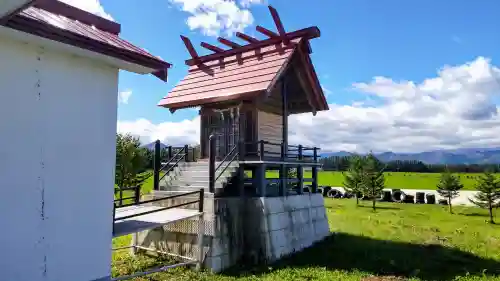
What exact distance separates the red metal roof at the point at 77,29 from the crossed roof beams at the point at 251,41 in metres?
7.43

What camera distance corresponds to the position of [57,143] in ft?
22.3

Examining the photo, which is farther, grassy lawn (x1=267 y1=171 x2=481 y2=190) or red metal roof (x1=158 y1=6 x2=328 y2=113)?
grassy lawn (x1=267 y1=171 x2=481 y2=190)

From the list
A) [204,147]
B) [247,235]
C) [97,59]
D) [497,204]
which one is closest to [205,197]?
[247,235]

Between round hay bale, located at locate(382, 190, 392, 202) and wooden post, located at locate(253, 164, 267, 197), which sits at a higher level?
wooden post, located at locate(253, 164, 267, 197)

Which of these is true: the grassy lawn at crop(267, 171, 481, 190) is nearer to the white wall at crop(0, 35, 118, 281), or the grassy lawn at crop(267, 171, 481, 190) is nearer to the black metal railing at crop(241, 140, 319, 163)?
the black metal railing at crop(241, 140, 319, 163)

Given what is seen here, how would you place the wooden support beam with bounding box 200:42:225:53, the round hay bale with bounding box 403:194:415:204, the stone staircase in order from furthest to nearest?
the round hay bale with bounding box 403:194:415:204, the wooden support beam with bounding box 200:42:225:53, the stone staircase

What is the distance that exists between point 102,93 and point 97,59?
0.68 metres

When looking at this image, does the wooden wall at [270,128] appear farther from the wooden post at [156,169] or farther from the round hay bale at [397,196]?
the round hay bale at [397,196]

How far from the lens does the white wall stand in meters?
6.13

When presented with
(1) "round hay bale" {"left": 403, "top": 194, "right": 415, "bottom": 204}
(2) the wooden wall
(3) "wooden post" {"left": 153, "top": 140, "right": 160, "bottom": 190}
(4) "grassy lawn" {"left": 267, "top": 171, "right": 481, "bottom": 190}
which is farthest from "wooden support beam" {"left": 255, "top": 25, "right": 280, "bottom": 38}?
(4) "grassy lawn" {"left": 267, "top": 171, "right": 481, "bottom": 190}

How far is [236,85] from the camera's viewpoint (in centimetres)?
1454

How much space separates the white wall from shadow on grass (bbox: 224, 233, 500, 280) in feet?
17.0

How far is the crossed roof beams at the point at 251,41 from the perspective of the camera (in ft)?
48.3

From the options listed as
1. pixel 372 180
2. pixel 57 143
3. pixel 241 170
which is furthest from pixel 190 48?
pixel 372 180
